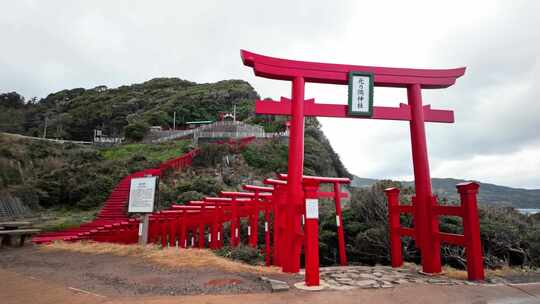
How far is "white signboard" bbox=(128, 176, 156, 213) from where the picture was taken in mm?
11289

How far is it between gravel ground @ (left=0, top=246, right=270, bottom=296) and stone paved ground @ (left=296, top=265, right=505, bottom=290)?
3.77 ft

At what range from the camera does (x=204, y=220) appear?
11000 millimetres

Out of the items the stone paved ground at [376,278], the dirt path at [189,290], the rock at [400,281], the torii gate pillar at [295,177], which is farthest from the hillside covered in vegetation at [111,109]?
the rock at [400,281]

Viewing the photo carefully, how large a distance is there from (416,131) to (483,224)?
10.2ft

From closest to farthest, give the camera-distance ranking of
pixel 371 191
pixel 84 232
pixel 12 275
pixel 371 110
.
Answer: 1. pixel 12 275
2. pixel 371 110
3. pixel 371 191
4. pixel 84 232

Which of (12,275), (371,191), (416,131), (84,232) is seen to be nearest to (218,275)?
(12,275)

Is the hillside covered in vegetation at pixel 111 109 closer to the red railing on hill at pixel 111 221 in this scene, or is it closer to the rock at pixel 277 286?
the red railing on hill at pixel 111 221

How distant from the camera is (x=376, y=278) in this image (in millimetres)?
5887

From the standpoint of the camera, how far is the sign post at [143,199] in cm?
1127

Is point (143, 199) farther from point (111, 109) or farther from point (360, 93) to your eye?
point (111, 109)

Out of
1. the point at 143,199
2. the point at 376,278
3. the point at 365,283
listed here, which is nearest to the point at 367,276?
the point at 376,278

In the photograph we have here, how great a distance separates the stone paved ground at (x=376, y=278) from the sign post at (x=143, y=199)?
6.75 meters

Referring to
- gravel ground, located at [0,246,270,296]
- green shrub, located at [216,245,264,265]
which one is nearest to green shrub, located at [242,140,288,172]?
green shrub, located at [216,245,264,265]

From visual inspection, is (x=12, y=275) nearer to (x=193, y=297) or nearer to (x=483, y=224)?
(x=193, y=297)
